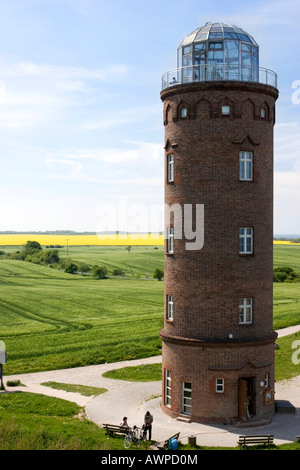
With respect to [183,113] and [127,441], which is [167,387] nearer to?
[127,441]

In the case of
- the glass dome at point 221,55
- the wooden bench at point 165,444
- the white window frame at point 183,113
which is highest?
the glass dome at point 221,55

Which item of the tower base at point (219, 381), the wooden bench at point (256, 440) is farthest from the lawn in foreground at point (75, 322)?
the wooden bench at point (256, 440)

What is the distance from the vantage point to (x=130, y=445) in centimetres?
2492

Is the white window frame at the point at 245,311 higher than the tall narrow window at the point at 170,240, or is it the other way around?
the tall narrow window at the point at 170,240

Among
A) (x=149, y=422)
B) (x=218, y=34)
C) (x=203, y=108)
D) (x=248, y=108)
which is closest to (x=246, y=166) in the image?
(x=248, y=108)

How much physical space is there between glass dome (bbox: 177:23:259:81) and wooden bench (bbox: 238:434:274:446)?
58.2 ft

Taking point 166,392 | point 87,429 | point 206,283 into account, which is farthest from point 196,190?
point 87,429

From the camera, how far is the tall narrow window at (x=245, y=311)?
29.1 m

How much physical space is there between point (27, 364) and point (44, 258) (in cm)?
9217

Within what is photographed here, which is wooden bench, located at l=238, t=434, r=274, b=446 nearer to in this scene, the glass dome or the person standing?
the person standing

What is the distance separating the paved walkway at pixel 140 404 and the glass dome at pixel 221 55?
1796 centimetres

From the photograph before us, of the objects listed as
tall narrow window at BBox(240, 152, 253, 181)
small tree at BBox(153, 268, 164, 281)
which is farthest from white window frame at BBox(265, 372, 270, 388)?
small tree at BBox(153, 268, 164, 281)

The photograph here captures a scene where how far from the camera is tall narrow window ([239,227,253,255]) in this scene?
95.9 ft

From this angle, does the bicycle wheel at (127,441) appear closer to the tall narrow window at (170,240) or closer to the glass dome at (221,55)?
the tall narrow window at (170,240)
